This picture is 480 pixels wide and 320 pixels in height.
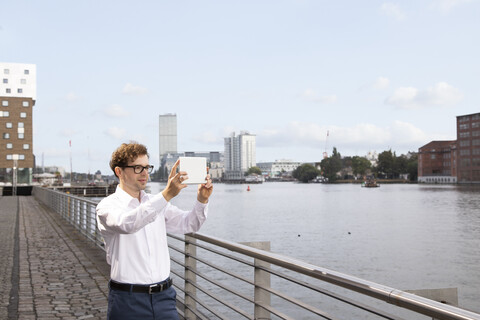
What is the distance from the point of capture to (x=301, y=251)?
92.8ft

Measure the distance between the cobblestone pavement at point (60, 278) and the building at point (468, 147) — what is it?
135 metres

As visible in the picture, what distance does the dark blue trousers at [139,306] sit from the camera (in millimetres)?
2918

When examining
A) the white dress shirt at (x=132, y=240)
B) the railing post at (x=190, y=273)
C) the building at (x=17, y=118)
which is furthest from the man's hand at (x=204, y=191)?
the building at (x=17, y=118)

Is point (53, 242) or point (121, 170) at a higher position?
point (121, 170)

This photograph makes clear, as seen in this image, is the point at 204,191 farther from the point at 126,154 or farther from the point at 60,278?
the point at 60,278

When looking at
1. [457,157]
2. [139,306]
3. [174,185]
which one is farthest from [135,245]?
[457,157]

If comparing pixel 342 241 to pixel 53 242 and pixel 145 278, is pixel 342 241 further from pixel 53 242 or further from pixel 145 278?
pixel 145 278

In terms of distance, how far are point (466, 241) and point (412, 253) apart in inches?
290

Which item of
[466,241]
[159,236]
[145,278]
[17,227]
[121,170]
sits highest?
[121,170]

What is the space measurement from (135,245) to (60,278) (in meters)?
6.79

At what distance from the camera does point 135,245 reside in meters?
2.95

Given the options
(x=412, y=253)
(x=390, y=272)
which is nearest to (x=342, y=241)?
(x=412, y=253)

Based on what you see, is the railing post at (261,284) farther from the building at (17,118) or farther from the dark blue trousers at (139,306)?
the building at (17,118)

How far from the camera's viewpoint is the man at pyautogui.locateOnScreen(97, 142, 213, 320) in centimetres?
285
